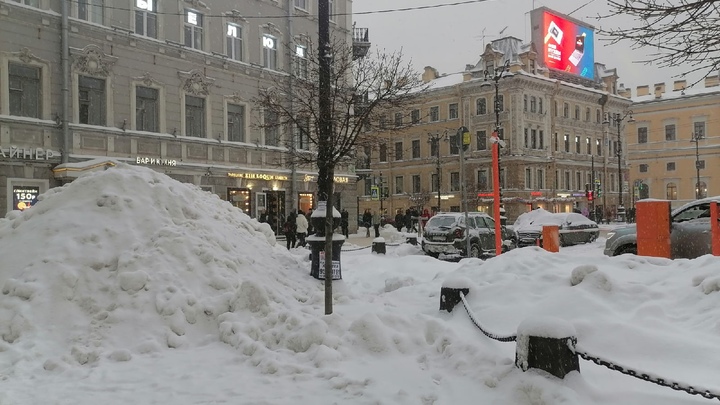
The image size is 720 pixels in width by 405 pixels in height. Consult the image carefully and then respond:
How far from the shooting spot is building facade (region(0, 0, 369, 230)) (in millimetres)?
18531

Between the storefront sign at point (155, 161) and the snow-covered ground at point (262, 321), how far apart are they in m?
13.2

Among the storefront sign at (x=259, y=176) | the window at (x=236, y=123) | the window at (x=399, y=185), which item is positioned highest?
the window at (x=236, y=123)

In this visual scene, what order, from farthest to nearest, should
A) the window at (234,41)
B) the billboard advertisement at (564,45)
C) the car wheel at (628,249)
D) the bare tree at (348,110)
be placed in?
the billboard advertisement at (564,45)
the window at (234,41)
the car wheel at (628,249)
the bare tree at (348,110)

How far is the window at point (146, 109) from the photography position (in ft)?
72.4

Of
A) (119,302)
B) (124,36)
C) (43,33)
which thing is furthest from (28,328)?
(124,36)

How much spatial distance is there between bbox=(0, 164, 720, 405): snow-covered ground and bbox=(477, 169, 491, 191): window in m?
44.9

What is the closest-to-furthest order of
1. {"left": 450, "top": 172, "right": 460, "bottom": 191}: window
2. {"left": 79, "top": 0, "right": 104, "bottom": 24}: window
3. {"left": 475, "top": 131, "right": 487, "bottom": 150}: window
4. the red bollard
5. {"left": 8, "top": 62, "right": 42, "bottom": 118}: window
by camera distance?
the red bollard < {"left": 8, "top": 62, "right": 42, "bottom": 118}: window < {"left": 79, "top": 0, "right": 104, "bottom": 24}: window < {"left": 475, "top": 131, "right": 487, "bottom": 150}: window < {"left": 450, "top": 172, "right": 460, "bottom": 191}: window

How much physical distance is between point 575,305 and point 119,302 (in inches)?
201

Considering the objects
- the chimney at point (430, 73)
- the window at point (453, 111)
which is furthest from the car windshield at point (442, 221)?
the chimney at point (430, 73)

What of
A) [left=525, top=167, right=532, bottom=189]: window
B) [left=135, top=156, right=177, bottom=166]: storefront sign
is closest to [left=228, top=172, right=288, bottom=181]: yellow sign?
[left=135, top=156, right=177, bottom=166]: storefront sign

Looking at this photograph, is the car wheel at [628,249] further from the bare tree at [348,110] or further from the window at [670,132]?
the window at [670,132]

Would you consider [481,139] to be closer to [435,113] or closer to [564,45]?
[435,113]

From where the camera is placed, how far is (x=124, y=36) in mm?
21406

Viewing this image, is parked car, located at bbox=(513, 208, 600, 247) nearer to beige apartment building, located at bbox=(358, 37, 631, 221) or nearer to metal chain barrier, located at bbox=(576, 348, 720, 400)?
metal chain barrier, located at bbox=(576, 348, 720, 400)
